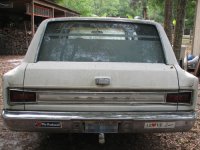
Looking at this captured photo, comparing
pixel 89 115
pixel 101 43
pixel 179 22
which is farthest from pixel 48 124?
pixel 179 22

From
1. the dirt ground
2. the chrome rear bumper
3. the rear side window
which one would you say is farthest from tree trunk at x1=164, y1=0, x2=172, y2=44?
the chrome rear bumper

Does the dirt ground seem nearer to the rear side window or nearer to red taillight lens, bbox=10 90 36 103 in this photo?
red taillight lens, bbox=10 90 36 103

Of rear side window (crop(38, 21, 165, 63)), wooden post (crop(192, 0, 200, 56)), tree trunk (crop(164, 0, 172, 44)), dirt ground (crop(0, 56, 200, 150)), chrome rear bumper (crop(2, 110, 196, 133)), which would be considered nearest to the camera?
chrome rear bumper (crop(2, 110, 196, 133))

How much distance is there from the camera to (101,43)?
15.6 ft

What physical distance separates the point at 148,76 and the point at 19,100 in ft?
4.76

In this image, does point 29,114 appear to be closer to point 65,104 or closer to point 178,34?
point 65,104

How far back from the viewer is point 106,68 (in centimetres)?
402

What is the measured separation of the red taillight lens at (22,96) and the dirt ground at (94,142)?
103 cm

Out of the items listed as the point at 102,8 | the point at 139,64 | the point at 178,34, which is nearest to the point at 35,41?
the point at 139,64

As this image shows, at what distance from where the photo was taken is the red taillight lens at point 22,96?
154 inches

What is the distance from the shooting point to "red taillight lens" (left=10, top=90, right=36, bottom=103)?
12.8ft

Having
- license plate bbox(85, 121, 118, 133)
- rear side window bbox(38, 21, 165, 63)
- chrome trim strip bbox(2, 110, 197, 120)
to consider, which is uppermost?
rear side window bbox(38, 21, 165, 63)

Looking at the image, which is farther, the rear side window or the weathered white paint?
the rear side window

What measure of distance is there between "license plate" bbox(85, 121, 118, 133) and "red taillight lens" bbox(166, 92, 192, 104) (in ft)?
2.20
